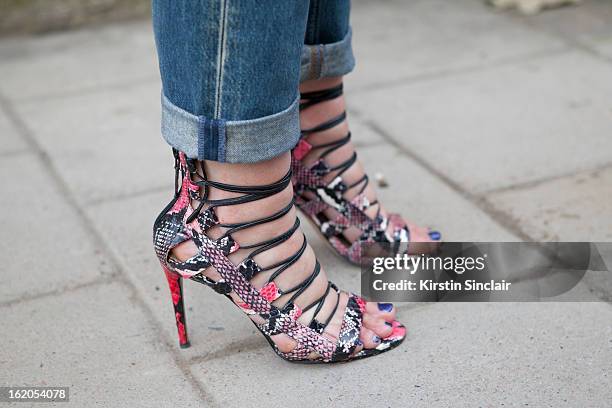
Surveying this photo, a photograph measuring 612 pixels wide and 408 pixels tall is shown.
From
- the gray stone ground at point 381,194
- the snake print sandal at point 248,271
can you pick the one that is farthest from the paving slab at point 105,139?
the snake print sandal at point 248,271

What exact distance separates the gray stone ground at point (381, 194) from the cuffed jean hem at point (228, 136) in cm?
41

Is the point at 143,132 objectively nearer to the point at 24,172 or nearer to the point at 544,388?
the point at 24,172

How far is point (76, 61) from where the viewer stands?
3.10 meters

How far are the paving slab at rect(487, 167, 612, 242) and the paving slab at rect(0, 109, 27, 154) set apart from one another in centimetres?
133

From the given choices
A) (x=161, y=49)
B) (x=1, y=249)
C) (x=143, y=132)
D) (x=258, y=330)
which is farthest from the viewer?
(x=143, y=132)

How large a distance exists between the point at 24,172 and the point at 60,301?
68 cm

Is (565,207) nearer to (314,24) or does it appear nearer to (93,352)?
(314,24)

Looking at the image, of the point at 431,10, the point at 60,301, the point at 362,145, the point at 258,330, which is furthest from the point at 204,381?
the point at 431,10

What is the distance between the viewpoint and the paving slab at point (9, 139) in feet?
7.97

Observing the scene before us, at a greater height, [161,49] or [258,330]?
[161,49]

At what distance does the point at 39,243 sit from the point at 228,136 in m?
0.84

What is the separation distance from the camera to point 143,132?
2.51 metres

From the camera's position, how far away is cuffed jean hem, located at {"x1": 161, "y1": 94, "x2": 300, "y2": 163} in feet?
4.20

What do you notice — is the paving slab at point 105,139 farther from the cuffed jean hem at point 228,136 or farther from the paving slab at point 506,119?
the cuffed jean hem at point 228,136
